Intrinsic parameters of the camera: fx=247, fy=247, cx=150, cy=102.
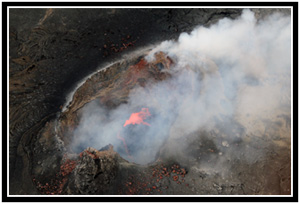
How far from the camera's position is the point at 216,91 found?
30.9 feet

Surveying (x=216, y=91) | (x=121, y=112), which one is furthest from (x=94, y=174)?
(x=216, y=91)

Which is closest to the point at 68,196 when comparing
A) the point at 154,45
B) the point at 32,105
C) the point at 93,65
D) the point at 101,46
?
the point at 32,105

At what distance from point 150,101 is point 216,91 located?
2.92m

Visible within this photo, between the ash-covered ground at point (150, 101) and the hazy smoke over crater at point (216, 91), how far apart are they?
39 millimetres

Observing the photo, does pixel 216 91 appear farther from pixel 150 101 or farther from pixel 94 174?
pixel 94 174

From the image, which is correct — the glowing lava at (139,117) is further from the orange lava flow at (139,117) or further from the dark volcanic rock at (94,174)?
the dark volcanic rock at (94,174)

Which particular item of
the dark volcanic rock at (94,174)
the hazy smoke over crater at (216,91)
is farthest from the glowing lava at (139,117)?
the dark volcanic rock at (94,174)

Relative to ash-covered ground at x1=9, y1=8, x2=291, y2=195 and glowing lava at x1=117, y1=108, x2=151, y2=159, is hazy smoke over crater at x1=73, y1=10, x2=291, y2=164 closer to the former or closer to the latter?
ash-covered ground at x1=9, y1=8, x2=291, y2=195

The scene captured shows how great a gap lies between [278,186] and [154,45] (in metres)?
6.48

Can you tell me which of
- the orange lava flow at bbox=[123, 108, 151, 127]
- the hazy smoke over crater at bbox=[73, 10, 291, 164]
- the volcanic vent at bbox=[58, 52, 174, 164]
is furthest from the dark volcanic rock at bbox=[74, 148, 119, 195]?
the orange lava flow at bbox=[123, 108, 151, 127]

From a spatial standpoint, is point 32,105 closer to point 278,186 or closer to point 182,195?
point 182,195

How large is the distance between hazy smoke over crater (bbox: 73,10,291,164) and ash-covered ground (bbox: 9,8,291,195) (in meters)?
0.04

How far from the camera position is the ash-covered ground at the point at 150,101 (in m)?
7.72

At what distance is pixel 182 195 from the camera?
7457 millimetres
